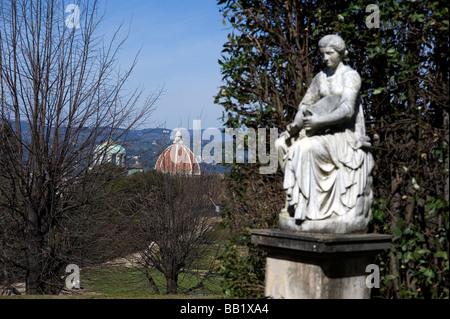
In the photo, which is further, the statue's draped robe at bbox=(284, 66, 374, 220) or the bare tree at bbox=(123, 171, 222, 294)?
the bare tree at bbox=(123, 171, 222, 294)

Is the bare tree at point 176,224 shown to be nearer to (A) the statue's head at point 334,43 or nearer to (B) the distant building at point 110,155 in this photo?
(B) the distant building at point 110,155

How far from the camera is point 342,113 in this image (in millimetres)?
4309

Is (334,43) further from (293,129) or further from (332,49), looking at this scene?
(293,129)

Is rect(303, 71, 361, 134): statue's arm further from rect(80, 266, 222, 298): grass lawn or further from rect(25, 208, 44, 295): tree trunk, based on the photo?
rect(80, 266, 222, 298): grass lawn

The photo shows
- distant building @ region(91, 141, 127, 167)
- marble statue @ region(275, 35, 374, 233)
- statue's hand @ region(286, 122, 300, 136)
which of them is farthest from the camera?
distant building @ region(91, 141, 127, 167)

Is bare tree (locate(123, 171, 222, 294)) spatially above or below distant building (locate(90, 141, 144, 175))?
below

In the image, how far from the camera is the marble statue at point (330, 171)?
4273 mm

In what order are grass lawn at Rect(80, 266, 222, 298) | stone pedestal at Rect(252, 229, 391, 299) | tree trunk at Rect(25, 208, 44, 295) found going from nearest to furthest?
1. stone pedestal at Rect(252, 229, 391, 299)
2. tree trunk at Rect(25, 208, 44, 295)
3. grass lawn at Rect(80, 266, 222, 298)

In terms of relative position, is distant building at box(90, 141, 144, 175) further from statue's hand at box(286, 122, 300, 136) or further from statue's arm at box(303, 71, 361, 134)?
statue's arm at box(303, 71, 361, 134)

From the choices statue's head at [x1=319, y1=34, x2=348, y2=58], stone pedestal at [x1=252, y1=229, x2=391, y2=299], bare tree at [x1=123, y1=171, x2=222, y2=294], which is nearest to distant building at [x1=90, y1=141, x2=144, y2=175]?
bare tree at [x1=123, y1=171, x2=222, y2=294]

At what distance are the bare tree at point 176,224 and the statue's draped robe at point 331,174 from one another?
1247 centimetres

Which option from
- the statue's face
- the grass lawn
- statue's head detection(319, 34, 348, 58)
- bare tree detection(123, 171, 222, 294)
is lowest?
the grass lawn

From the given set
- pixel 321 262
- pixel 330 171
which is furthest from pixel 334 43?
pixel 321 262

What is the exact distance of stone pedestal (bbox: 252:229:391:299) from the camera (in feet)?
13.3
